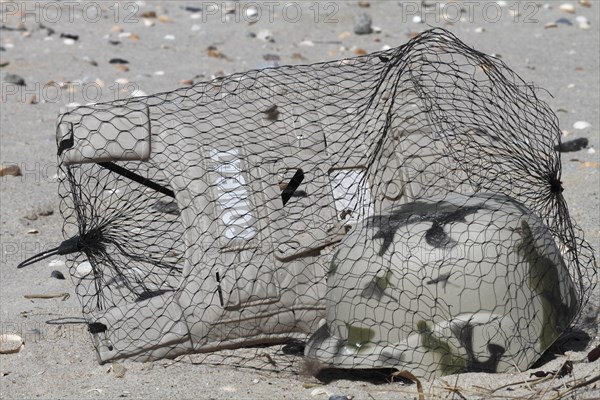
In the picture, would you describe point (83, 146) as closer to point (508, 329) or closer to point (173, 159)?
point (173, 159)

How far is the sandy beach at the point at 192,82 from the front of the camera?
121 inches

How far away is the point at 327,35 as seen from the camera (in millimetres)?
7547

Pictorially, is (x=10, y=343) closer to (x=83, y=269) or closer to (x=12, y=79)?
(x=83, y=269)

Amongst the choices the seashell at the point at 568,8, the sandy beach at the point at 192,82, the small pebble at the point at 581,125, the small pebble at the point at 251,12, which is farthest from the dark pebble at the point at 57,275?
the seashell at the point at 568,8

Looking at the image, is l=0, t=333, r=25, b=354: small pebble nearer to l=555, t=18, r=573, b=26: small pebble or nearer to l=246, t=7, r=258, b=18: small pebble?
l=246, t=7, r=258, b=18: small pebble

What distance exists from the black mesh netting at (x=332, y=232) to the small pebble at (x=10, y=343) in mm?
274

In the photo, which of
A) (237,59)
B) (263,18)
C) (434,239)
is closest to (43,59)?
(237,59)

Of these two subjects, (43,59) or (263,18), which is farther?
(263,18)

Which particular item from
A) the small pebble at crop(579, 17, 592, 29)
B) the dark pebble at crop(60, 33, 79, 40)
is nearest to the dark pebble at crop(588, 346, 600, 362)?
the small pebble at crop(579, 17, 592, 29)

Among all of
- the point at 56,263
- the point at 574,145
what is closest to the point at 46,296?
the point at 56,263

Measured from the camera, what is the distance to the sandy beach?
10.1 feet

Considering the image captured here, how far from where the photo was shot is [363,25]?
7.53 metres

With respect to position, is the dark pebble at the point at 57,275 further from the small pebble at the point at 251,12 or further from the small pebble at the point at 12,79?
the small pebble at the point at 251,12

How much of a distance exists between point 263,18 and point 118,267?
470 cm
